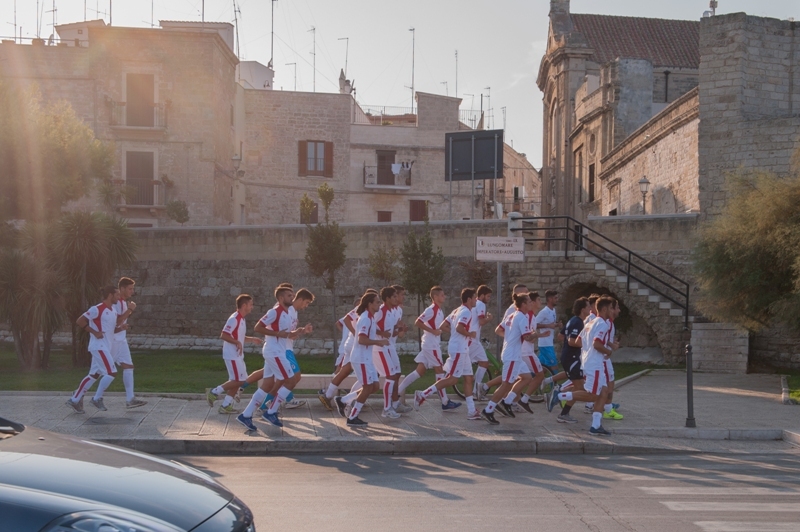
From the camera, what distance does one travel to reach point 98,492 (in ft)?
11.9

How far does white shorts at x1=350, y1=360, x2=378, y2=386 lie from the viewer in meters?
10.7

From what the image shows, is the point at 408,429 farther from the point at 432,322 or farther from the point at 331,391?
the point at 432,322

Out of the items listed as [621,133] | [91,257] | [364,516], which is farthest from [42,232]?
[621,133]

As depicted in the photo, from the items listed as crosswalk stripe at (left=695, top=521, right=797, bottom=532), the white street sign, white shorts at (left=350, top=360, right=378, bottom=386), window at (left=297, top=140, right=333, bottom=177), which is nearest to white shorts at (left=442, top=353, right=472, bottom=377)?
white shorts at (left=350, top=360, right=378, bottom=386)

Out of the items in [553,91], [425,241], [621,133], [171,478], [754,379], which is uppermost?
[553,91]

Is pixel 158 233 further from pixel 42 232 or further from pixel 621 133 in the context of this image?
pixel 621 133

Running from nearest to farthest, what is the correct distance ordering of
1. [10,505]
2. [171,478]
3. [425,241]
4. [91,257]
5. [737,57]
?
[10,505], [171,478], [91,257], [425,241], [737,57]

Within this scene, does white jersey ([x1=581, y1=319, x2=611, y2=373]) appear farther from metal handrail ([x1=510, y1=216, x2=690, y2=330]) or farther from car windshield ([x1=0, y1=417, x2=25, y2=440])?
metal handrail ([x1=510, y1=216, x2=690, y2=330])

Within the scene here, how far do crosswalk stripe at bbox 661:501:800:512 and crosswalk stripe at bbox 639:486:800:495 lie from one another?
0.40 meters

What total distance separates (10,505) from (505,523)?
398cm

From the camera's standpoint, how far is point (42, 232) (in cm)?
1884

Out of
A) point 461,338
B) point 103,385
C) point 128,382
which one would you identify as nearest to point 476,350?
point 461,338

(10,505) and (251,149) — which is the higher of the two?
(251,149)

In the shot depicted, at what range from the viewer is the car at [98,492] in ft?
11.0
